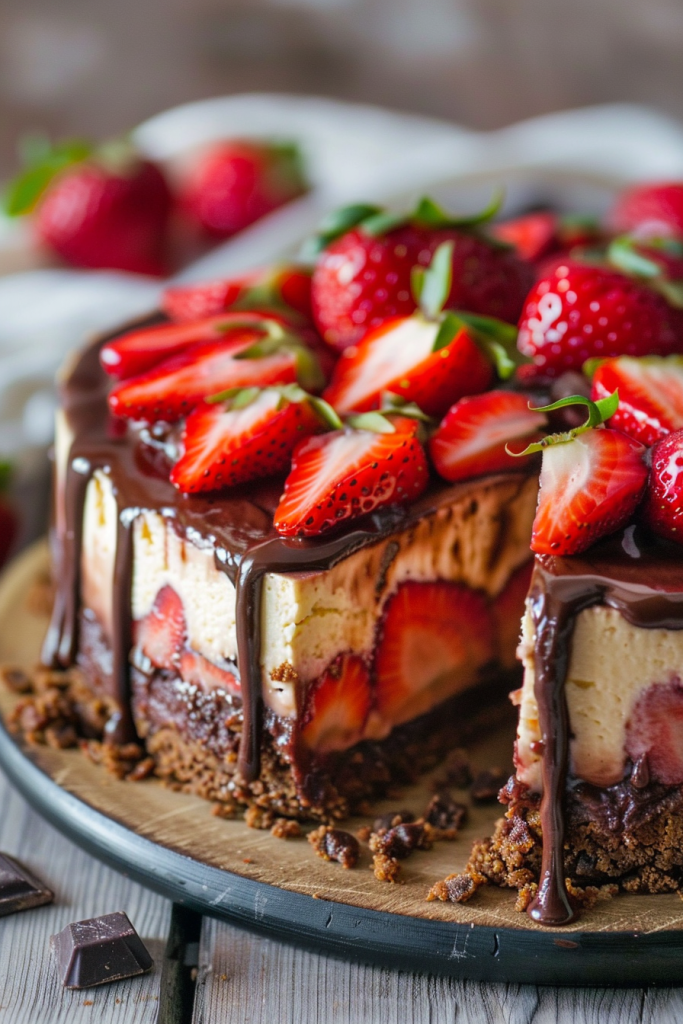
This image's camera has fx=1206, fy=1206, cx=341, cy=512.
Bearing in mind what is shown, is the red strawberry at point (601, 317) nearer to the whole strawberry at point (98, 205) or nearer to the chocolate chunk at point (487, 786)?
the chocolate chunk at point (487, 786)

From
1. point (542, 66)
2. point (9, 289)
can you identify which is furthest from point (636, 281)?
point (542, 66)

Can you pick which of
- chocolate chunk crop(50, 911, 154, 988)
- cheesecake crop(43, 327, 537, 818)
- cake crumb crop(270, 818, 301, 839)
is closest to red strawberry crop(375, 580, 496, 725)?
cheesecake crop(43, 327, 537, 818)

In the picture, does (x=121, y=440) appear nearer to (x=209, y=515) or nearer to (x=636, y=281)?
(x=209, y=515)

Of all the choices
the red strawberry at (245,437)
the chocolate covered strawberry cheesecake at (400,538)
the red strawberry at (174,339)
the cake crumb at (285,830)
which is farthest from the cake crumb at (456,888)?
the red strawberry at (174,339)

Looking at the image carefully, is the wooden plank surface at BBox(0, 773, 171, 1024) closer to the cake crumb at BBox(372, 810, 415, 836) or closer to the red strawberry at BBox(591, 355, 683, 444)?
the cake crumb at BBox(372, 810, 415, 836)

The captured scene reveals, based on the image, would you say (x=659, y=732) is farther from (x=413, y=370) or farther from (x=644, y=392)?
(x=413, y=370)
